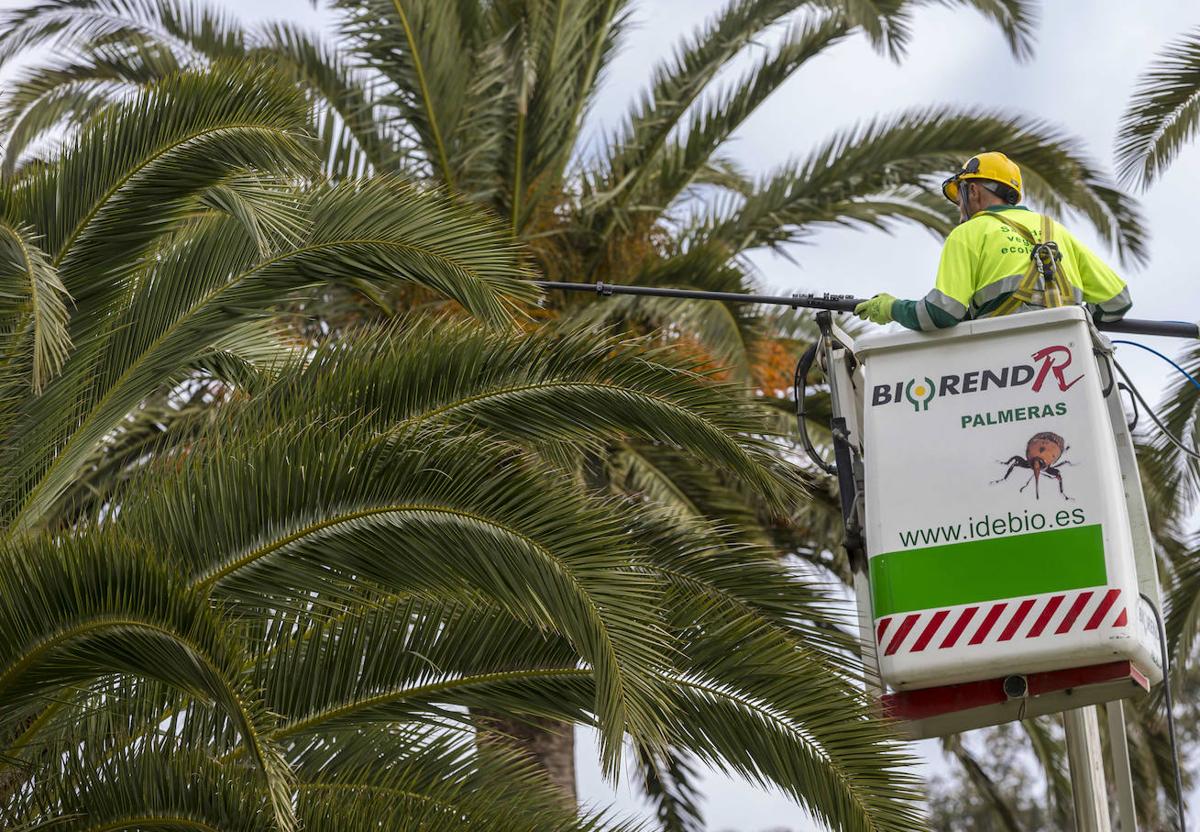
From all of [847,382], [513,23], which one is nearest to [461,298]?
[847,382]

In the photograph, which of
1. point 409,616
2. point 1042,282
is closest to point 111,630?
point 409,616

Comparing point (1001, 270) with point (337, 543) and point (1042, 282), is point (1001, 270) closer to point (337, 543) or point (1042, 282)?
point (1042, 282)

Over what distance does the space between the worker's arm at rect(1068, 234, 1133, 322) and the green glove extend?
891 mm

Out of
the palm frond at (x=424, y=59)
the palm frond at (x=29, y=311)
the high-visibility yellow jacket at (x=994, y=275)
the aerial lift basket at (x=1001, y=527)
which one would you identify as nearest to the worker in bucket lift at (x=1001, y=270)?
the high-visibility yellow jacket at (x=994, y=275)

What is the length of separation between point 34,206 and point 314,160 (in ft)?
3.74

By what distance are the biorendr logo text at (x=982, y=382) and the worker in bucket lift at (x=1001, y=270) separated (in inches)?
8.6

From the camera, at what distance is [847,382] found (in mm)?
7035

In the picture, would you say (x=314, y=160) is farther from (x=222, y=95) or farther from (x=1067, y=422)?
(x=1067, y=422)

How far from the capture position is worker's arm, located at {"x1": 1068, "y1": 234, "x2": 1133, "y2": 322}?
7.07 m

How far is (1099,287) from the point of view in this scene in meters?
7.07

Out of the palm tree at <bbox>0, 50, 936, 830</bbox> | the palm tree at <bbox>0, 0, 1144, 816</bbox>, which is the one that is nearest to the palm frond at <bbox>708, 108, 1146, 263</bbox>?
the palm tree at <bbox>0, 0, 1144, 816</bbox>

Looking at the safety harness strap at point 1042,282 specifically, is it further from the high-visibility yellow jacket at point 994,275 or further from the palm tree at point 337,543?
the palm tree at point 337,543

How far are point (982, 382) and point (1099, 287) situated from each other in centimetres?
101

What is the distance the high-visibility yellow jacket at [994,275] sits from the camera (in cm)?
653
